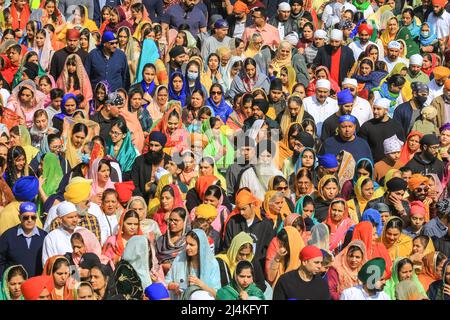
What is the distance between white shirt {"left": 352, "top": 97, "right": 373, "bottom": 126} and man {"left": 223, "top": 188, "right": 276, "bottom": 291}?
142 inches

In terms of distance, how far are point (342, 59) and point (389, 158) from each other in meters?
3.13

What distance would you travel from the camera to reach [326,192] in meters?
17.1

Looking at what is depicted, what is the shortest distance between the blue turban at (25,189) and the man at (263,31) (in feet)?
20.5

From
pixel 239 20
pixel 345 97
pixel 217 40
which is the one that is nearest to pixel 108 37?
pixel 217 40

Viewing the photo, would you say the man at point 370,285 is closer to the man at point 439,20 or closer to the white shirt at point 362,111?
the white shirt at point 362,111

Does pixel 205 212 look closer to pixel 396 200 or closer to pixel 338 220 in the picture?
pixel 338 220

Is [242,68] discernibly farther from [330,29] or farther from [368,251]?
[368,251]

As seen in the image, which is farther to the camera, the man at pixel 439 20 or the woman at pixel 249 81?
the man at pixel 439 20

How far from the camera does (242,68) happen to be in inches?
819

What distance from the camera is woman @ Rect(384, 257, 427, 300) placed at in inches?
594

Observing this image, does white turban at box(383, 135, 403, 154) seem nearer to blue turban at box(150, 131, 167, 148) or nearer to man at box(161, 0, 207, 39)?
blue turban at box(150, 131, 167, 148)

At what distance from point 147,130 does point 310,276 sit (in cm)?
519

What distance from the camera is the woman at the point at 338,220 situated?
1641 centimetres

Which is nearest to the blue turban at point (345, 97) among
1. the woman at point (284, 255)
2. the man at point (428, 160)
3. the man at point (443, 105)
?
the man at point (443, 105)
